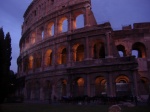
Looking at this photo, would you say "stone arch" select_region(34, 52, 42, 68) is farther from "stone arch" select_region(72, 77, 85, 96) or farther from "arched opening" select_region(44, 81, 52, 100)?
"stone arch" select_region(72, 77, 85, 96)

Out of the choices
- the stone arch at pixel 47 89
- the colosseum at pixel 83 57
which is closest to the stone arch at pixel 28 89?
the colosseum at pixel 83 57

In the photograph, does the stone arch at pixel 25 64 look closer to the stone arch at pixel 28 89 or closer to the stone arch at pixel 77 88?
the stone arch at pixel 28 89

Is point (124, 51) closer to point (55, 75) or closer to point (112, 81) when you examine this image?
point (112, 81)

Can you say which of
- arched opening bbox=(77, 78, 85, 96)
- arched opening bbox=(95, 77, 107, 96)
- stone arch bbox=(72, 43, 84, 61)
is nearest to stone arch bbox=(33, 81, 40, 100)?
arched opening bbox=(77, 78, 85, 96)

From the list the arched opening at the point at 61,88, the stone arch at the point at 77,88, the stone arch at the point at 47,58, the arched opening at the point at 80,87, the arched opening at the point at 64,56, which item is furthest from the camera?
the stone arch at the point at 47,58

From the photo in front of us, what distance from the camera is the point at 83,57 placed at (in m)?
27.5

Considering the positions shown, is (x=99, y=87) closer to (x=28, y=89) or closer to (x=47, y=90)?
(x=47, y=90)

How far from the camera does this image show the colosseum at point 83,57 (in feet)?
74.1

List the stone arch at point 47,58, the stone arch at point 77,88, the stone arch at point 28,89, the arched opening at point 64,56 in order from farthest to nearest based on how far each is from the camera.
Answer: the stone arch at point 28,89 < the stone arch at point 47,58 < the arched opening at point 64,56 < the stone arch at point 77,88

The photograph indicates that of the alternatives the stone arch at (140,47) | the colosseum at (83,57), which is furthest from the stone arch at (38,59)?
the stone arch at (140,47)

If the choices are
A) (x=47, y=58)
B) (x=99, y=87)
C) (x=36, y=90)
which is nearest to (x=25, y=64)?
(x=36, y=90)

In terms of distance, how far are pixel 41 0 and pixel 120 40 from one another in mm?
15310

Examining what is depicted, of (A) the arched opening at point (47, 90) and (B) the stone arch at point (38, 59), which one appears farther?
(B) the stone arch at point (38, 59)

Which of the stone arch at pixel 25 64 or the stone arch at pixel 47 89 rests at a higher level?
the stone arch at pixel 25 64
